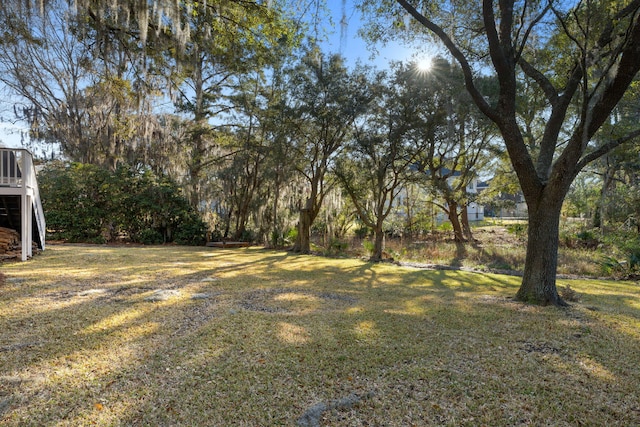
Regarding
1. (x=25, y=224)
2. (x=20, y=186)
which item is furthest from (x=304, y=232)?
(x=20, y=186)

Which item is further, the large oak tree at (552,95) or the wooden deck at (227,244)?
the wooden deck at (227,244)

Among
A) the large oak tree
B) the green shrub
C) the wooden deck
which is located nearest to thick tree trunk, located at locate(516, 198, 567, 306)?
the large oak tree

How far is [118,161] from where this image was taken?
1377 cm

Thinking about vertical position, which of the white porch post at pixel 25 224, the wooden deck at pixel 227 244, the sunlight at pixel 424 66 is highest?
the sunlight at pixel 424 66

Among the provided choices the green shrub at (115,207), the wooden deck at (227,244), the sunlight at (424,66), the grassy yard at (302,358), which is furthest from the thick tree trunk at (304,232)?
the grassy yard at (302,358)

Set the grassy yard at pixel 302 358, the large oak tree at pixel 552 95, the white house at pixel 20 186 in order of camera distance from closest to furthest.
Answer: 1. the grassy yard at pixel 302 358
2. the large oak tree at pixel 552 95
3. the white house at pixel 20 186

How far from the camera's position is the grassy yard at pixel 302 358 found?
70.0 inches

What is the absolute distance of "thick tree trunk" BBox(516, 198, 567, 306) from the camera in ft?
13.5

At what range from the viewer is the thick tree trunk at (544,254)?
13.5 ft

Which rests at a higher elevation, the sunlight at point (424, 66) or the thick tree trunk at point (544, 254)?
the sunlight at point (424, 66)

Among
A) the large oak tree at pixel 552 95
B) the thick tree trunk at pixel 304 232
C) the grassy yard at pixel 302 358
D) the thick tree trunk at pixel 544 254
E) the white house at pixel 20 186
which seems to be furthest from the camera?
the thick tree trunk at pixel 304 232

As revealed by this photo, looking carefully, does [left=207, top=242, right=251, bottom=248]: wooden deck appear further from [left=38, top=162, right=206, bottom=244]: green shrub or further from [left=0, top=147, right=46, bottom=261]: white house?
[left=0, top=147, right=46, bottom=261]: white house

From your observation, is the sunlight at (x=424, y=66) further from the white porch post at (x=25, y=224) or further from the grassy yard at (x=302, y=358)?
the white porch post at (x=25, y=224)

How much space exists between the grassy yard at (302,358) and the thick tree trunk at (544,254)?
0.28m
